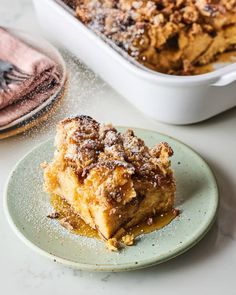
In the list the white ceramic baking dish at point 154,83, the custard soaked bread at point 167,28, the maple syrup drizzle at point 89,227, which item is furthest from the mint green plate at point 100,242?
the custard soaked bread at point 167,28

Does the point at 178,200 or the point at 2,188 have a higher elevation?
the point at 178,200

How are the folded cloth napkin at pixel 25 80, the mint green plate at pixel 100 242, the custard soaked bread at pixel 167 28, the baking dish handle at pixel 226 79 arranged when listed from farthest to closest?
the custard soaked bread at pixel 167 28
the folded cloth napkin at pixel 25 80
the baking dish handle at pixel 226 79
the mint green plate at pixel 100 242

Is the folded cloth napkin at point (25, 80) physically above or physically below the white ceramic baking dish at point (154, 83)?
below

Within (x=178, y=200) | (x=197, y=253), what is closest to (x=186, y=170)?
(x=178, y=200)

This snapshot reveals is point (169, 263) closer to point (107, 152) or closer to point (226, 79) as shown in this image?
point (107, 152)

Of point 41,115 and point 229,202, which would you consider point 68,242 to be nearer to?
point 229,202

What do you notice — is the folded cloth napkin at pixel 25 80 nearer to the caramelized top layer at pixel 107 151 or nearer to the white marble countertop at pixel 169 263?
the white marble countertop at pixel 169 263

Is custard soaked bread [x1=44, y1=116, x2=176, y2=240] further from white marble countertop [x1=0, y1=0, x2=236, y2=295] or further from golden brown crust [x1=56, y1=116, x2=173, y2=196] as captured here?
white marble countertop [x1=0, y1=0, x2=236, y2=295]

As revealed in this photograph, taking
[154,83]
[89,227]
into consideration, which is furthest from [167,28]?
[89,227]
